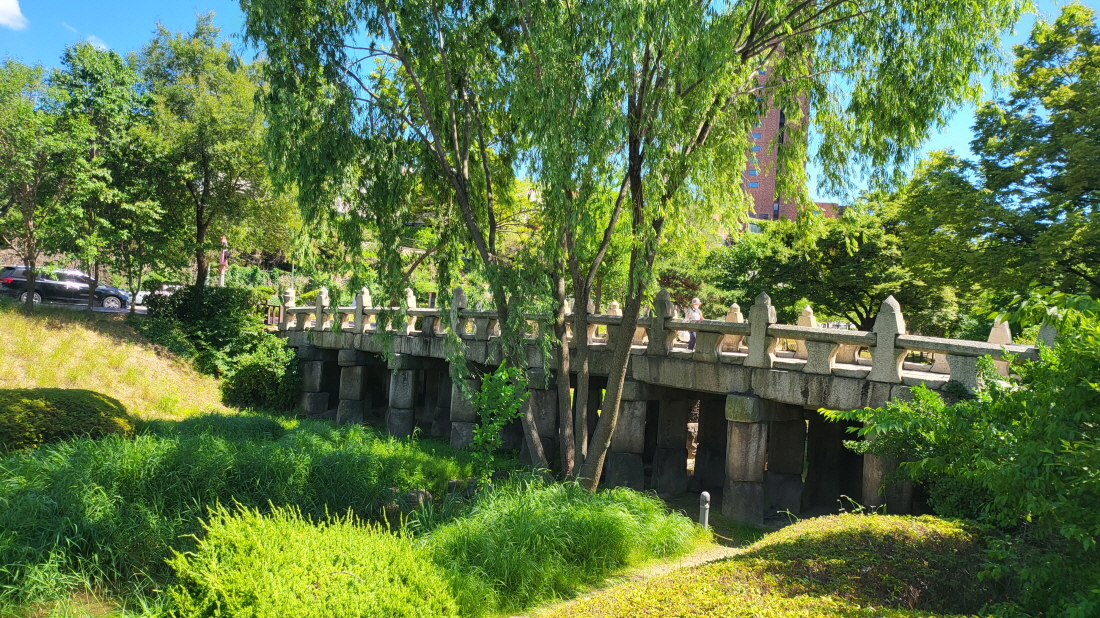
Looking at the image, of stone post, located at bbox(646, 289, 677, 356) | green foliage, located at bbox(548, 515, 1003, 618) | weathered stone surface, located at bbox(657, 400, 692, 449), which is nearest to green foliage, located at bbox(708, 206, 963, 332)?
weathered stone surface, located at bbox(657, 400, 692, 449)

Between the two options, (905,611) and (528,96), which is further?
(528,96)

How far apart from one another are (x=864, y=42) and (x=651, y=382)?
6742 millimetres

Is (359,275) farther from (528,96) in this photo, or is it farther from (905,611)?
(905,611)

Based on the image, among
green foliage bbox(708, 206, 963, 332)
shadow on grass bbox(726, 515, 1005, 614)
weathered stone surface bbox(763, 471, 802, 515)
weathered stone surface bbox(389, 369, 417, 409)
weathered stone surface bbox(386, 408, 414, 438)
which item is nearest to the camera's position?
shadow on grass bbox(726, 515, 1005, 614)

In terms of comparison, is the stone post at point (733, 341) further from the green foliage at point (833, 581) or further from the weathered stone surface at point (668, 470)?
the green foliage at point (833, 581)

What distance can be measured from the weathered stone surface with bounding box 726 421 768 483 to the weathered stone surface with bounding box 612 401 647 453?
8.01ft

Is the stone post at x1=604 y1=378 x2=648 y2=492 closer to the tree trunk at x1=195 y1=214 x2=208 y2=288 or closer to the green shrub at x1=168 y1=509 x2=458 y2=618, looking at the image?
the green shrub at x1=168 y1=509 x2=458 y2=618

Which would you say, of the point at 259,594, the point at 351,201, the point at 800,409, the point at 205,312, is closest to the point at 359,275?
the point at 351,201

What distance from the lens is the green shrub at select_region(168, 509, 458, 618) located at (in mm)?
6047

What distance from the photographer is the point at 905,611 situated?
5406mm

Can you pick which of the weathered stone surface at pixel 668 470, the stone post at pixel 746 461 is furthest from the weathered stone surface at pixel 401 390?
the stone post at pixel 746 461

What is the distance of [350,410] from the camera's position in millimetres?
23484

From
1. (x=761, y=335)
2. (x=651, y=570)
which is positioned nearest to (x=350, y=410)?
(x=761, y=335)

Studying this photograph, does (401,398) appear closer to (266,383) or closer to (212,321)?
(266,383)
